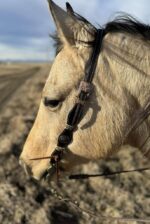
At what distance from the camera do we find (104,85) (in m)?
4.38

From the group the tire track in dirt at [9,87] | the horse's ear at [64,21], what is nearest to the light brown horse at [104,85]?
the horse's ear at [64,21]

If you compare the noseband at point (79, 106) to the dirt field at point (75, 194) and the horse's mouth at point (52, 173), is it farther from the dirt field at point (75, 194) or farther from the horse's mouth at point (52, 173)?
the dirt field at point (75, 194)

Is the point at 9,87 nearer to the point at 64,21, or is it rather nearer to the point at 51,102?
the point at 51,102

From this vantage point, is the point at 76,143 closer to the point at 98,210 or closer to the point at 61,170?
the point at 61,170

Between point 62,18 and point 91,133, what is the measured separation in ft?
3.11

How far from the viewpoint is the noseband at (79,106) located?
436 cm

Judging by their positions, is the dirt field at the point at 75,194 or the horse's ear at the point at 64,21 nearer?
the horse's ear at the point at 64,21

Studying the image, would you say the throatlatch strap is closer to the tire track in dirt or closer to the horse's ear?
the horse's ear

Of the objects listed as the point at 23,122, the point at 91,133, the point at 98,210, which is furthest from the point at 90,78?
the point at 23,122

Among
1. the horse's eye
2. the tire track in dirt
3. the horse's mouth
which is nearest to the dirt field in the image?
the horse's mouth

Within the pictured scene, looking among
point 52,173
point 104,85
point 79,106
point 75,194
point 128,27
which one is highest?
point 128,27

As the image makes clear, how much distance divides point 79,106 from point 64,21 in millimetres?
685

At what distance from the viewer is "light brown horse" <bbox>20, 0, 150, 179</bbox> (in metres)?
4.31

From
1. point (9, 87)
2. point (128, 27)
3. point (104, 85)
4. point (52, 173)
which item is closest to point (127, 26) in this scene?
point (128, 27)
